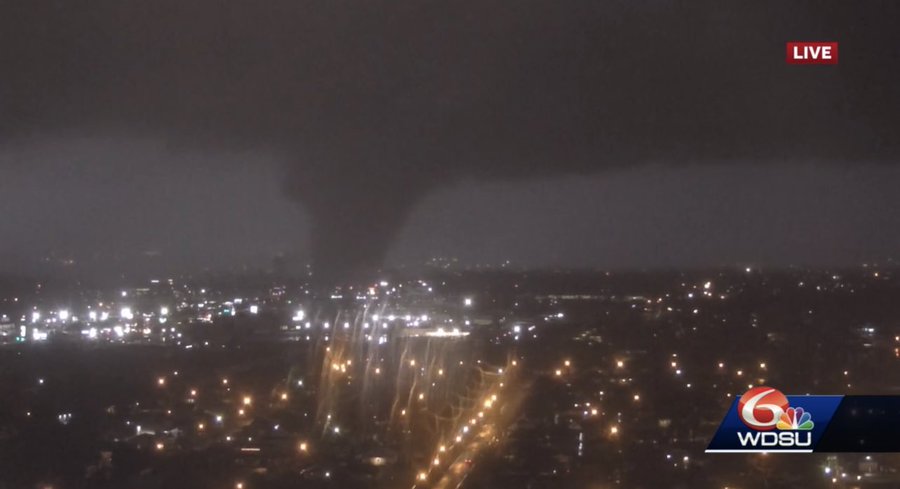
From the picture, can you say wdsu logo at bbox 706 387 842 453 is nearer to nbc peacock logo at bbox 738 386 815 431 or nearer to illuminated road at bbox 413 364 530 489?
nbc peacock logo at bbox 738 386 815 431

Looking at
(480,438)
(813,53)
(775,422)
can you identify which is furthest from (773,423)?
(480,438)

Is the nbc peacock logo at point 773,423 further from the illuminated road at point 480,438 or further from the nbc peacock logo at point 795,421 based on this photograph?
the illuminated road at point 480,438

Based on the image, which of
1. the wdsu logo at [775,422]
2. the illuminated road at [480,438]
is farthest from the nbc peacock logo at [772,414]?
the illuminated road at [480,438]

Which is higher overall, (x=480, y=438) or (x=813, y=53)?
(x=813, y=53)

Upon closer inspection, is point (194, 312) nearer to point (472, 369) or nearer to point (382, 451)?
point (472, 369)

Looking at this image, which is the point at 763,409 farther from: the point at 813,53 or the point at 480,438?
the point at 480,438

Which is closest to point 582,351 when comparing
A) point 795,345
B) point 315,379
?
point 795,345
